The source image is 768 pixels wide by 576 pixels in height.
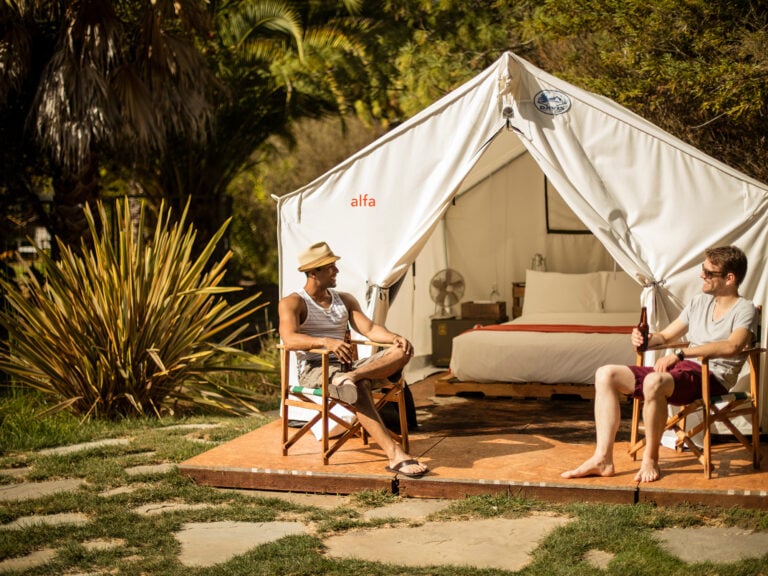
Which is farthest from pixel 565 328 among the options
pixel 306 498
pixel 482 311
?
pixel 306 498

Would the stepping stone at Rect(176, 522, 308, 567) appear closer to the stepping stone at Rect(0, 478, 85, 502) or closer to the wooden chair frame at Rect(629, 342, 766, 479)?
the stepping stone at Rect(0, 478, 85, 502)

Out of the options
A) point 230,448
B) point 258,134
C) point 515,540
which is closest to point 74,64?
point 258,134

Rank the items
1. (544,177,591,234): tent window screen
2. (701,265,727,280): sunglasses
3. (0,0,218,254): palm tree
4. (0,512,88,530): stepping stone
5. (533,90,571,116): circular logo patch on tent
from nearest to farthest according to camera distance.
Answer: (0,512,88,530): stepping stone
(701,265,727,280): sunglasses
(533,90,571,116): circular logo patch on tent
(0,0,218,254): palm tree
(544,177,591,234): tent window screen

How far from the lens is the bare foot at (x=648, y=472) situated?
5.46 meters

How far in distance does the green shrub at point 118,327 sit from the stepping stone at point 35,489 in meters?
1.78

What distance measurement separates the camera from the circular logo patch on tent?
675 cm

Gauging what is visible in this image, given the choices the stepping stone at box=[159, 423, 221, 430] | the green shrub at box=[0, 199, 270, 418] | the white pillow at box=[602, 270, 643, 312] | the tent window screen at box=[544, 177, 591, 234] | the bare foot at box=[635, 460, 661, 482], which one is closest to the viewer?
the bare foot at box=[635, 460, 661, 482]

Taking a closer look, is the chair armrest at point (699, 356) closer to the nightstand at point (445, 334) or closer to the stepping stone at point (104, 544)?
the stepping stone at point (104, 544)

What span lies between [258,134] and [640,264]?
928cm

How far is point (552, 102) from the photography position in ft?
22.2

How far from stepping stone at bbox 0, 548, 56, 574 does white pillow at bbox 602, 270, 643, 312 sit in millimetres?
6545

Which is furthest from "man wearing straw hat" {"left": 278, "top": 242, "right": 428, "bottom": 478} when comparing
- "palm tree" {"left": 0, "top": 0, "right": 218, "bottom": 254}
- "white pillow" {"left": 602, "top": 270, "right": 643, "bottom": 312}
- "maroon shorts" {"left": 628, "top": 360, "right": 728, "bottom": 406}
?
"palm tree" {"left": 0, "top": 0, "right": 218, "bottom": 254}

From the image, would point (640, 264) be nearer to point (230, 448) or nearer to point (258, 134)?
point (230, 448)

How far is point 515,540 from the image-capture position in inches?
189
